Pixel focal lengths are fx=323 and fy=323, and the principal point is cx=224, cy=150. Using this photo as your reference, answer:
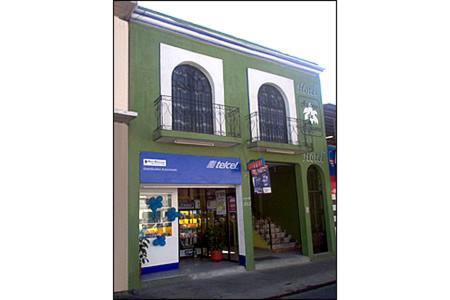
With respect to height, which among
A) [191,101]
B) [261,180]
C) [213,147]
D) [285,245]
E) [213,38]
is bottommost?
[285,245]

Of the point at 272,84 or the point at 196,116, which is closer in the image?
the point at 196,116

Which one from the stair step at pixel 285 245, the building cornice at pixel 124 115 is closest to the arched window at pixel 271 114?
the stair step at pixel 285 245

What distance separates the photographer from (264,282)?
1614 mm

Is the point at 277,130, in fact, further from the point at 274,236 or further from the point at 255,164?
the point at 274,236

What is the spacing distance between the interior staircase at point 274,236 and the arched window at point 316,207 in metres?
0.11

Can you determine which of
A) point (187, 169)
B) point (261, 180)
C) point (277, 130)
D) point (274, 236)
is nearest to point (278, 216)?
point (274, 236)

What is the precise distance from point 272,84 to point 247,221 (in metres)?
0.72

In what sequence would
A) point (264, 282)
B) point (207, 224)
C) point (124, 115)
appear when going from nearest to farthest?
point (124, 115) → point (207, 224) → point (264, 282)

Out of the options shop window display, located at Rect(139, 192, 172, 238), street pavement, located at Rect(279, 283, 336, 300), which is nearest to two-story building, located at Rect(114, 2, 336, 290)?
shop window display, located at Rect(139, 192, 172, 238)

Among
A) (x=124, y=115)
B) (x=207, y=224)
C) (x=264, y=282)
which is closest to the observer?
A: (x=124, y=115)

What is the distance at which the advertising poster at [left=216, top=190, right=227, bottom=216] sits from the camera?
155 centimetres
